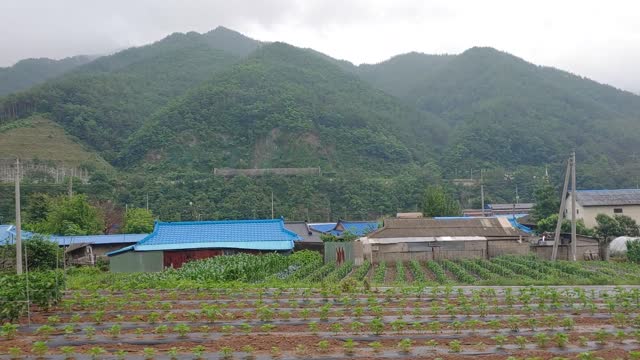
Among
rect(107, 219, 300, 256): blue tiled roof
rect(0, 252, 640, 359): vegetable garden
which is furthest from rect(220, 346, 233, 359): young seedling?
rect(107, 219, 300, 256): blue tiled roof

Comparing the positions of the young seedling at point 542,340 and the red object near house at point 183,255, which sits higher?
the young seedling at point 542,340

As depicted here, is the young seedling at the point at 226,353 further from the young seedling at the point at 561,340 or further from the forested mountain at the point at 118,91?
the forested mountain at the point at 118,91

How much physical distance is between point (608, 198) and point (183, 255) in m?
30.6

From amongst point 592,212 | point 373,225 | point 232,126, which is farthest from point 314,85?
point 592,212

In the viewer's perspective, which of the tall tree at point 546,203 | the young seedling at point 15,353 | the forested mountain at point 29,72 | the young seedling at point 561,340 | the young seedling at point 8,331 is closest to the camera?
the young seedling at point 15,353

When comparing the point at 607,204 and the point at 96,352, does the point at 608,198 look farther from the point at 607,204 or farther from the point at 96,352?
the point at 96,352

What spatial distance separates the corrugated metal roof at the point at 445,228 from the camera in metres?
32.2

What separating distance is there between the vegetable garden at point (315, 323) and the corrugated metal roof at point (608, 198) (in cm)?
2469

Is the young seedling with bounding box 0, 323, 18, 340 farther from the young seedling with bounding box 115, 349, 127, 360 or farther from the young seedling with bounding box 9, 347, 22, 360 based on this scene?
the young seedling with bounding box 115, 349, 127, 360

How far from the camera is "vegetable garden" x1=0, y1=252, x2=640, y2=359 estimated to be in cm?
960

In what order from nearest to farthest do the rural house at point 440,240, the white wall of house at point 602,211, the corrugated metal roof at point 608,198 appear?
the rural house at point 440,240
the white wall of house at point 602,211
the corrugated metal roof at point 608,198

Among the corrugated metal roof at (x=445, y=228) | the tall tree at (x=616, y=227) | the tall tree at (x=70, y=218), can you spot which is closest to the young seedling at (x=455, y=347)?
the corrugated metal roof at (x=445, y=228)

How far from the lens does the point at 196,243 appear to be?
2997 cm

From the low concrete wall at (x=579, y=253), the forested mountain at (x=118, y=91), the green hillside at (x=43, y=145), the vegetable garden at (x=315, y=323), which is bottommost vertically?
the low concrete wall at (x=579, y=253)
